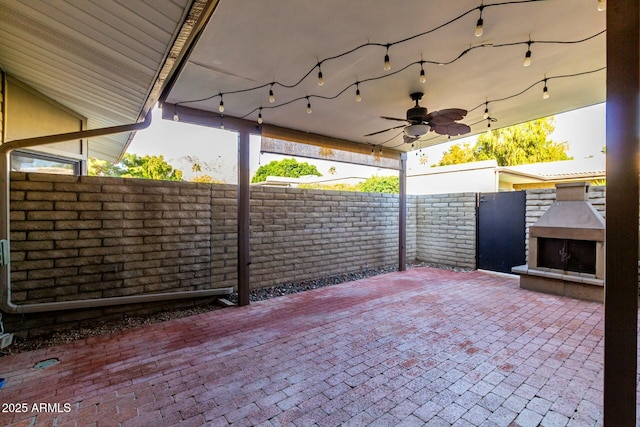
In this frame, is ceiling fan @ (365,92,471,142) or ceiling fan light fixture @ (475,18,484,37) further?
ceiling fan @ (365,92,471,142)

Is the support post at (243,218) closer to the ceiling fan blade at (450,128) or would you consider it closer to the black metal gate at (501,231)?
the ceiling fan blade at (450,128)

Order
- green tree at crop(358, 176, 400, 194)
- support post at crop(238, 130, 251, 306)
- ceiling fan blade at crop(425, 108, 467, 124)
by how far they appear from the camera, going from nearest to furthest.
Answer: ceiling fan blade at crop(425, 108, 467, 124) < support post at crop(238, 130, 251, 306) < green tree at crop(358, 176, 400, 194)

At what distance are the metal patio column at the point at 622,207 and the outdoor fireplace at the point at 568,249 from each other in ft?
12.3

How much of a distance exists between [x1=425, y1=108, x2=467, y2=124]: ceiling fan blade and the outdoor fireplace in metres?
2.99

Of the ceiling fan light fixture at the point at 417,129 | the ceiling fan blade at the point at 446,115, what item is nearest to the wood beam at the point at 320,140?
the ceiling fan light fixture at the point at 417,129

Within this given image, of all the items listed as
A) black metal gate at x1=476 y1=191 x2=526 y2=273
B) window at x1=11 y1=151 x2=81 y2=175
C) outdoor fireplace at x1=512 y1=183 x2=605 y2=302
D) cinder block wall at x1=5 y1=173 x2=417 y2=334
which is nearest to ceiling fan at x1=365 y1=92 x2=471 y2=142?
cinder block wall at x1=5 y1=173 x2=417 y2=334

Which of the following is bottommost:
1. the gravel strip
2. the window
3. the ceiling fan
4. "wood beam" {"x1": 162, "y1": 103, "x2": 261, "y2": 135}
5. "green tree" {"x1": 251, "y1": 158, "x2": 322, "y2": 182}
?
the gravel strip

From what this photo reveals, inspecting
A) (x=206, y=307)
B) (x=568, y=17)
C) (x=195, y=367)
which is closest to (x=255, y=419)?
(x=195, y=367)

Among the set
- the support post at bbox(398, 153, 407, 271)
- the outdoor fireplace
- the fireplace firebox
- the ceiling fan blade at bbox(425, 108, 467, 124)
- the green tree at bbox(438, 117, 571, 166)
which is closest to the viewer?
the ceiling fan blade at bbox(425, 108, 467, 124)

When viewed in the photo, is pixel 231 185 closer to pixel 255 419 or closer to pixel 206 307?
pixel 206 307

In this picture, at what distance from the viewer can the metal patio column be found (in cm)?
130

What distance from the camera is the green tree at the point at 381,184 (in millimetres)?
11944

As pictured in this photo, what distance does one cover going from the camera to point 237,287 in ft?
14.5

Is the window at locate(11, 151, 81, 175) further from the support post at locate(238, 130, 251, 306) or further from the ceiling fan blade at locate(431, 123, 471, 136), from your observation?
the ceiling fan blade at locate(431, 123, 471, 136)
